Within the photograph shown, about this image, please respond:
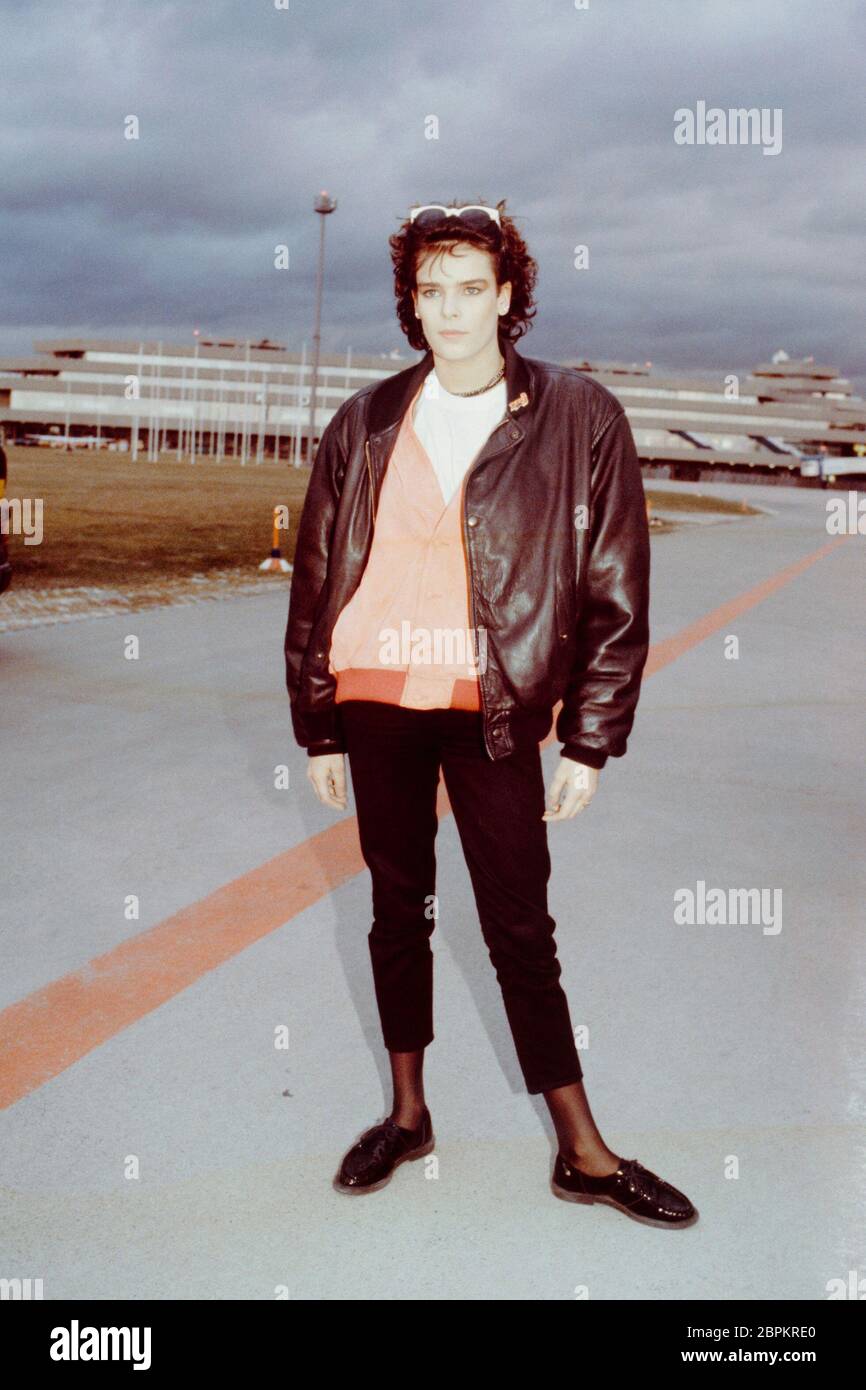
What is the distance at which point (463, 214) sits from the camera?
8.70 feet

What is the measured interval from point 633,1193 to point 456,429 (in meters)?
1.57

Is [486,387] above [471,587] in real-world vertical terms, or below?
above

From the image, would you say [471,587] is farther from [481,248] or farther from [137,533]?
[137,533]

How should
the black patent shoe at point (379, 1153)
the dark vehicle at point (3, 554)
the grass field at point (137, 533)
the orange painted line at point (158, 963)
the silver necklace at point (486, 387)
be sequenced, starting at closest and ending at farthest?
the silver necklace at point (486, 387)
the black patent shoe at point (379, 1153)
the orange painted line at point (158, 963)
the dark vehicle at point (3, 554)
the grass field at point (137, 533)

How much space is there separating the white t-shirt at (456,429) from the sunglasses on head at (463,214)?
300 mm

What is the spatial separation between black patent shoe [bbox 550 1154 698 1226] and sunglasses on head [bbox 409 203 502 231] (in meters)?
1.90

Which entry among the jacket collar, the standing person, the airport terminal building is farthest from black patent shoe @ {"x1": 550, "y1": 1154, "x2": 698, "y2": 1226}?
the airport terminal building

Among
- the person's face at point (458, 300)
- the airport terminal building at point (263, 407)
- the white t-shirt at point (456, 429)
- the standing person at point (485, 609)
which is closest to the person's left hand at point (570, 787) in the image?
the standing person at point (485, 609)

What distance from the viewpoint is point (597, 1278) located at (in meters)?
2.53

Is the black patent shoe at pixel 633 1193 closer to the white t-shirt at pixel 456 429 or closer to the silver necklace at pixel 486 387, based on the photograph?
the white t-shirt at pixel 456 429

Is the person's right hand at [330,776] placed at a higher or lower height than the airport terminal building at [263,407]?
lower

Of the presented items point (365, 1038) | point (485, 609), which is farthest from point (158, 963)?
→ point (485, 609)

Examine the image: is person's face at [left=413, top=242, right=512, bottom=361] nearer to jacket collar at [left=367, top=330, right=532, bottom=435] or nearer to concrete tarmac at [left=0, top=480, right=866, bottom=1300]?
jacket collar at [left=367, top=330, right=532, bottom=435]

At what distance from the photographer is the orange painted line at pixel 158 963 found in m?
3.44
